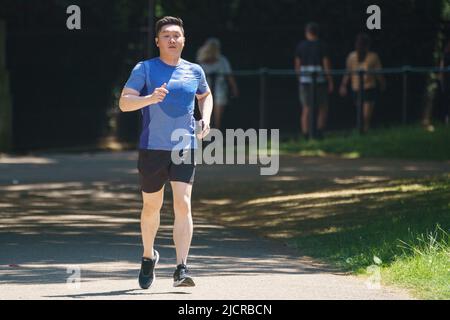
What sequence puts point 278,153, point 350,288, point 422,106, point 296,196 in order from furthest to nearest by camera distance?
point 422,106 < point 278,153 < point 296,196 < point 350,288

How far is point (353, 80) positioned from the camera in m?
25.3

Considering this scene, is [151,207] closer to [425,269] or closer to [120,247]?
[425,269]

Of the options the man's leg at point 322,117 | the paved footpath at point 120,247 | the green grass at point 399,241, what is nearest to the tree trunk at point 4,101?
the paved footpath at point 120,247

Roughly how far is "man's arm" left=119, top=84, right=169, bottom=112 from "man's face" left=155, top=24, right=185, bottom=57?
326mm

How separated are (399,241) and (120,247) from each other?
7.40 ft

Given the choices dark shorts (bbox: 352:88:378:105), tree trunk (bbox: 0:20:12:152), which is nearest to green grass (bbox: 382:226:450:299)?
tree trunk (bbox: 0:20:12:152)

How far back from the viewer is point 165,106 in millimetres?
10219

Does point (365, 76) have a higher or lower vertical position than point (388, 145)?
higher

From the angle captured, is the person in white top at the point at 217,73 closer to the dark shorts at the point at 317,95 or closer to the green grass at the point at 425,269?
the dark shorts at the point at 317,95

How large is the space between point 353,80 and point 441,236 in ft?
43.2

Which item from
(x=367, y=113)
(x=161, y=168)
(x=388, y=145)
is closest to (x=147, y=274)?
(x=161, y=168)

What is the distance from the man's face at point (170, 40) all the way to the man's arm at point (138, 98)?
1.07 feet

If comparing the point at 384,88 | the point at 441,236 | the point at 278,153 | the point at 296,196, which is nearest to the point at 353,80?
the point at 384,88

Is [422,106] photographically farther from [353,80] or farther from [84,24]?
[84,24]
